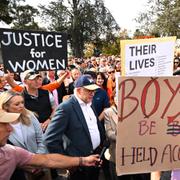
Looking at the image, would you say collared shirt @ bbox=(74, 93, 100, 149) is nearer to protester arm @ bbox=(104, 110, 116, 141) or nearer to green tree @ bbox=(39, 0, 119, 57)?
protester arm @ bbox=(104, 110, 116, 141)

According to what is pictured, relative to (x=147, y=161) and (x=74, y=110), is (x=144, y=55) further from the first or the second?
(x=147, y=161)

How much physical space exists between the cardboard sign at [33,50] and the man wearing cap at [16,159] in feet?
6.19

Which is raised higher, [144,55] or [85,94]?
[144,55]

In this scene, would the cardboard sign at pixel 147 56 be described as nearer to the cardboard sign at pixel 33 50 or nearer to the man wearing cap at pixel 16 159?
the cardboard sign at pixel 33 50

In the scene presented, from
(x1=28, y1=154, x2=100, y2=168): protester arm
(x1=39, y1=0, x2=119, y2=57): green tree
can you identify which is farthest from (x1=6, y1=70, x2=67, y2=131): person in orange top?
(x1=39, y1=0, x2=119, y2=57): green tree

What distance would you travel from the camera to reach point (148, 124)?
2.97 meters

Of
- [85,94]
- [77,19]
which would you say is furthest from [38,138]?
[77,19]

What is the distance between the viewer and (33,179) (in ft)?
11.7

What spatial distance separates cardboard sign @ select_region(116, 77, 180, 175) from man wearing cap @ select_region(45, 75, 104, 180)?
3.49 feet

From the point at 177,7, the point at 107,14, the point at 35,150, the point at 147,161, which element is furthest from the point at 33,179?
the point at 107,14

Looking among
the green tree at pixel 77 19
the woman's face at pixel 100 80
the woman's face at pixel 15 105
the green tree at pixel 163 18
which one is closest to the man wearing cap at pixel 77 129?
the woman's face at pixel 15 105

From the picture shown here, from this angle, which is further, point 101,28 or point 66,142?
point 101,28

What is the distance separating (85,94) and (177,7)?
105 ft

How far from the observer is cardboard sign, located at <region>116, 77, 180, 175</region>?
293 centimetres
